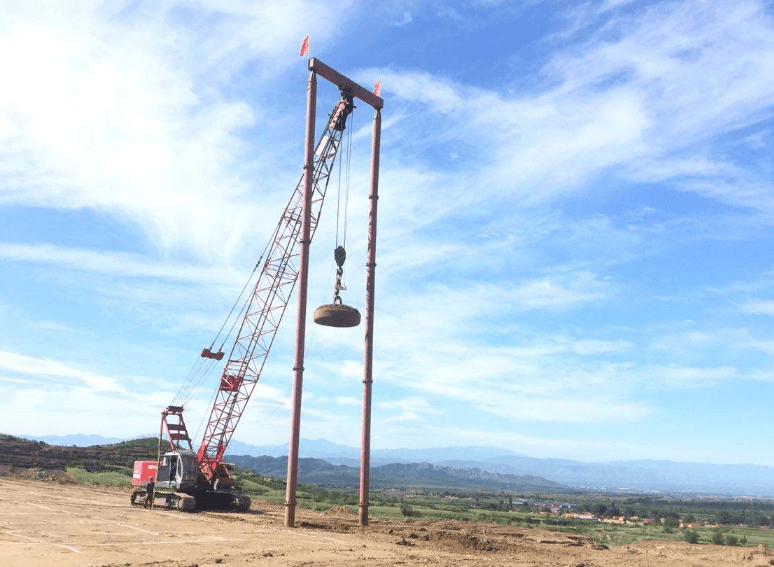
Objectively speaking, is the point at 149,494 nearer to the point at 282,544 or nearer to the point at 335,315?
the point at 335,315

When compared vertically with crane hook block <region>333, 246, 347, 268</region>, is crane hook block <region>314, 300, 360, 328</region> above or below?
below

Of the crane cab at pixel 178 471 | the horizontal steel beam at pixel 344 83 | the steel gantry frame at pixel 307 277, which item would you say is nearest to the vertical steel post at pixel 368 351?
the steel gantry frame at pixel 307 277

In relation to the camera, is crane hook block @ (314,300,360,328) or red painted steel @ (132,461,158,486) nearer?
crane hook block @ (314,300,360,328)

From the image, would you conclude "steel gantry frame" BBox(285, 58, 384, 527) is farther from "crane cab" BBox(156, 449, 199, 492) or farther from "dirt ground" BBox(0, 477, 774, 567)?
"crane cab" BBox(156, 449, 199, 492)

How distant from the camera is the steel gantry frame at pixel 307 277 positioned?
30.1 m

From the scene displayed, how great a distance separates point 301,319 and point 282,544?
30.4 feet

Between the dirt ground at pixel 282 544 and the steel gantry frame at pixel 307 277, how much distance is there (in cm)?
240

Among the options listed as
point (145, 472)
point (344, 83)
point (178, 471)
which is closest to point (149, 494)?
point (178, 471)

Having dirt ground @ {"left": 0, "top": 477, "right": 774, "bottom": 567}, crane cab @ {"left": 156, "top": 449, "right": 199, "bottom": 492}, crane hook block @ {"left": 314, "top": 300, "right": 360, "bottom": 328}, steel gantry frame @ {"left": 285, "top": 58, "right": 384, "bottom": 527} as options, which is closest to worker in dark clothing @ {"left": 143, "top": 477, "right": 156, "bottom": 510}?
crane cab @ {"left": 156, "top": 449, "right": 199, "bottom": 492}

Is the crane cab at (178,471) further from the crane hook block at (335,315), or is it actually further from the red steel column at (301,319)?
the crane hook block at (335,315)

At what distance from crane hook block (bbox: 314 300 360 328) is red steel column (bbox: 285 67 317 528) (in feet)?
7.00

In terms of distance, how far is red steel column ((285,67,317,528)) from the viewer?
2998 cm

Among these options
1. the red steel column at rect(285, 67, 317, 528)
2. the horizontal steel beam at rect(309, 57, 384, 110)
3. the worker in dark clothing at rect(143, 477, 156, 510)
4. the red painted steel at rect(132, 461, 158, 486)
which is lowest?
the worker in dark clothing at rect(143, 477, 156, 510)

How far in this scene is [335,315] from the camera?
32.5 metres
